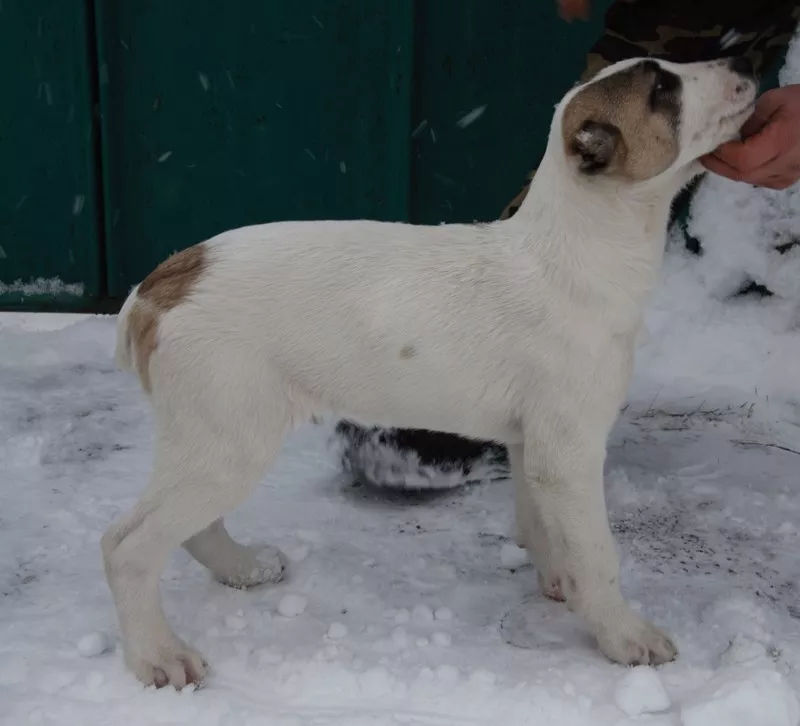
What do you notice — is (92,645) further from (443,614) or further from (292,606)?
(443,614)

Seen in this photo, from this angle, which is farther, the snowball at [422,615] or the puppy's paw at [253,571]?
the puppy's paw at [253,571]

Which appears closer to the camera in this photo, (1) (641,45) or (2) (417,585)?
(2) (417,585)

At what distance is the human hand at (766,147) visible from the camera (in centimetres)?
264

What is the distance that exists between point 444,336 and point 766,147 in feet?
3.32

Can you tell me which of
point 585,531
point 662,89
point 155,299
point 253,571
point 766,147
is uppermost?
point 662,89

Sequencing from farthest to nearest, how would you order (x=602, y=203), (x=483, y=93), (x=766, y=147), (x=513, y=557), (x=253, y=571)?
1. (x=483, y=93)
2. (x=513, y=557)
3. (x=253, y=571)
4. (x=766, y=147)
5. (x=602, y=203)

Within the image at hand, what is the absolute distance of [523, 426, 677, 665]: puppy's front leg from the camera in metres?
2.58

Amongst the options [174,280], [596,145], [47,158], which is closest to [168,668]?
[174,280]

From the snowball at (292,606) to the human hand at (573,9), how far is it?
9.43ft

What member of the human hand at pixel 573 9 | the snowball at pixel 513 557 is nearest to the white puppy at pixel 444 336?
the snowball at pixel 513 557

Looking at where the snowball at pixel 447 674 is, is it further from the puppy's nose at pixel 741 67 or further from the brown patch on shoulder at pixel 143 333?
the puppy's nose at pixel 741 67

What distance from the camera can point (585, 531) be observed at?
2.61 m

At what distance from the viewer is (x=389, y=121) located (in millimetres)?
5219

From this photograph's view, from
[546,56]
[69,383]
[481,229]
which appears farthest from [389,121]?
[481,229]
